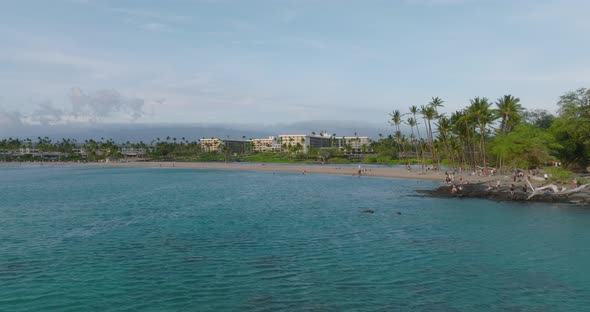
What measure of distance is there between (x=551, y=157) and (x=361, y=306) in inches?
2550

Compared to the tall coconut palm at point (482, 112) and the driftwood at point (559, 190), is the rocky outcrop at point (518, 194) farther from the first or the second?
the tall coconut palm at point (482, 112)

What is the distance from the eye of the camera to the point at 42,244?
28.4 metres

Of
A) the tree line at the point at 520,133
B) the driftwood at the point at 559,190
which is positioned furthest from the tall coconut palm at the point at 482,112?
the driftwood at the point at 559,190

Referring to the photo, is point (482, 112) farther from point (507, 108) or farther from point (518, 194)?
point (518, 194)

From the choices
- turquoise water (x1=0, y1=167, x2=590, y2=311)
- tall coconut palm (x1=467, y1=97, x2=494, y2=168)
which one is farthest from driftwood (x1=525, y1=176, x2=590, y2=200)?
tall coconut palm (x1=467, y1=97, x2=494, y2=168)

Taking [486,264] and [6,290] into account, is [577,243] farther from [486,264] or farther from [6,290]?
[6,290]

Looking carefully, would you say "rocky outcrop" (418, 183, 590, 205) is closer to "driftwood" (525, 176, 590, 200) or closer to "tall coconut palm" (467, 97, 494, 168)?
"driftwood" (525, 176, 590, 200)

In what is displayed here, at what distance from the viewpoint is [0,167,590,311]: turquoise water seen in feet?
57.4

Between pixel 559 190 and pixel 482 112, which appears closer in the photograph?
pixel 559 190

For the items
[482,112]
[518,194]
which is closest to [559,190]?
[518,194]

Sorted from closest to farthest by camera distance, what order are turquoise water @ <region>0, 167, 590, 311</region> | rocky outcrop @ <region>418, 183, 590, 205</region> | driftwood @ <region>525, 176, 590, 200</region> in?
turquoise water @ <region>0, 167, 590, 311</region> → rocky outcrop @ <region>418, 183, 590, 205</region> → driftwood @ <region>525, 176, 590, 200</region>

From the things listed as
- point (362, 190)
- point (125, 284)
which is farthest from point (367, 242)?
point (362, 190)

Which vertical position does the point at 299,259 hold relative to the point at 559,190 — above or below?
below

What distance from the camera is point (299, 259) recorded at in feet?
78.2
